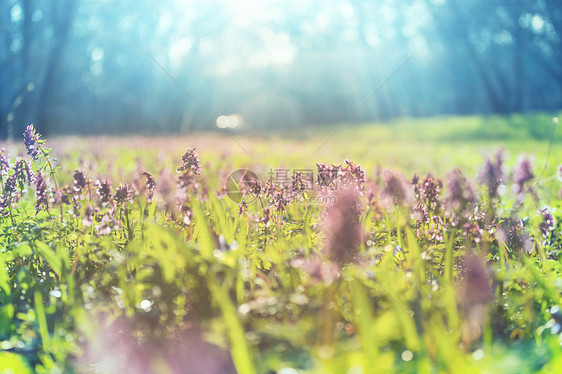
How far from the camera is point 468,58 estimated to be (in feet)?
108

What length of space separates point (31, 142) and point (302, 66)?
3314cm

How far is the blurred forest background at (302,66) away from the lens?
25.4 m

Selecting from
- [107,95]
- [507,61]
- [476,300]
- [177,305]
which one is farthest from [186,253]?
[507,61]

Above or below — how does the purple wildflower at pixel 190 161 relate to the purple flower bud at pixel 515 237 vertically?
above

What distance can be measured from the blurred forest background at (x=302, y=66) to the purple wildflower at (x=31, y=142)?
21.2m

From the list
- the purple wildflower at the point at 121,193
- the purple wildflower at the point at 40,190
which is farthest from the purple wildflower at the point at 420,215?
the purple wildflower at the point at 40,190

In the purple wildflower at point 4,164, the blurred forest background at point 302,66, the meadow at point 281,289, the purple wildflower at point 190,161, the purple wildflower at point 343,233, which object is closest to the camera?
the meadow at point 281,289

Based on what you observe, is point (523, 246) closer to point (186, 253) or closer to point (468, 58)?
point (186, 253)

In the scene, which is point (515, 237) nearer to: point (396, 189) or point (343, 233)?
point (396, 189)

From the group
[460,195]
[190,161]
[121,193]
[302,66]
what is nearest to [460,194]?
[460,195]

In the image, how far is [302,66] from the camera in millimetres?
34812

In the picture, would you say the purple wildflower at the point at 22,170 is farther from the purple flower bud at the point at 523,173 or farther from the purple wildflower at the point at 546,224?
the purple wildflower at the point at 546,224

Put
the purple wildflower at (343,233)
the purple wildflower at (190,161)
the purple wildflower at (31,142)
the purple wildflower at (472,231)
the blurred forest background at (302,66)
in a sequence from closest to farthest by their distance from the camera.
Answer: the purple wildflower at (343,233), the purple wildflower at (472,231), the purple wildflower at (190,161), the purple wildflower at (31,142), the blurred forest background at (302,66)

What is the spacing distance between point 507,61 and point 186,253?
38.1 m
